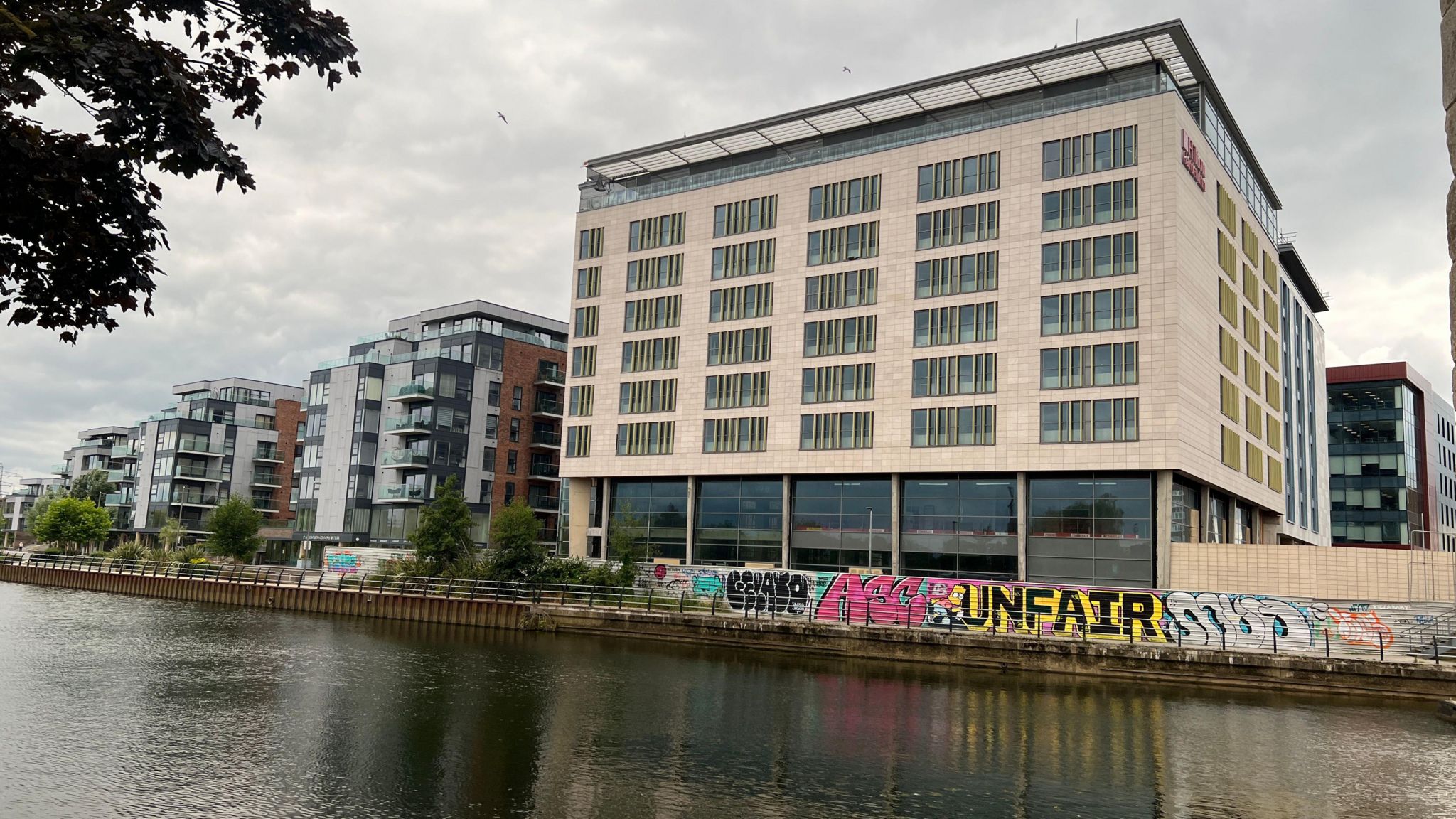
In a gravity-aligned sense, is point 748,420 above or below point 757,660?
above

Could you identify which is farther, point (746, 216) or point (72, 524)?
point (72, 524)

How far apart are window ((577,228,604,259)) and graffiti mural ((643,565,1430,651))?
3848 centimetres

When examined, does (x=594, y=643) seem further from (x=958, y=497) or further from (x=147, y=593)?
(x=147, y=593)

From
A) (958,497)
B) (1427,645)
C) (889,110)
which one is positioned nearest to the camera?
(1427,645)

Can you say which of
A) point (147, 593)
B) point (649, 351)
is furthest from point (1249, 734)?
point (147, 593)

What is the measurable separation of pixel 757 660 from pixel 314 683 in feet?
66.6

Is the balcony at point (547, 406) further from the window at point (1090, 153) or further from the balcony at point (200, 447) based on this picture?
the window at point (1090, 153)

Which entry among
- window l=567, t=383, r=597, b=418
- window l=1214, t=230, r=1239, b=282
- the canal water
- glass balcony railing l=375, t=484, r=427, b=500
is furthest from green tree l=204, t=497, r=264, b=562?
window l=1214, t=230, r=1239, b=282

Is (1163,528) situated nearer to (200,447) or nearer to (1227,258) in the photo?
(1227,258)

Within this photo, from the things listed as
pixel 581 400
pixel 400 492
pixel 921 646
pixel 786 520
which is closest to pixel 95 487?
pixel 400 492

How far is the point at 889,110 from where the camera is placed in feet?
244

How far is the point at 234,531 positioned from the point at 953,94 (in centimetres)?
7763

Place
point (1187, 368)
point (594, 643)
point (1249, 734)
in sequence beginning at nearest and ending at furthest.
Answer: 1. point (1249, 734)
2. point (594, 643)
3. point (1187, 368)

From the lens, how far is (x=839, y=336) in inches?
2940
